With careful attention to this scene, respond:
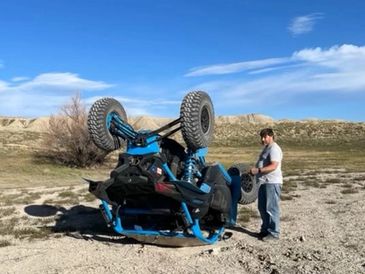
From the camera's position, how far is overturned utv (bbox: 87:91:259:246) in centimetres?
815

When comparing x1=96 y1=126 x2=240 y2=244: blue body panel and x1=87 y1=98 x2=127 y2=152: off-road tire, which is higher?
x1=87 y1=98 x2=127 y2=152: off-road tire

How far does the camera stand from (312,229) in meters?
9.72

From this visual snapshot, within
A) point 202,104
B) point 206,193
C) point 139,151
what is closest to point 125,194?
point 139,151

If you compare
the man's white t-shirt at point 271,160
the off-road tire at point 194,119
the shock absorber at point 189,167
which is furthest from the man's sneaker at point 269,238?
the off-road tire at point 194,119

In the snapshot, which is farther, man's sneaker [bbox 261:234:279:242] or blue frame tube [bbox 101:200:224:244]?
man's sneaker [bbox 261:234:279:242]

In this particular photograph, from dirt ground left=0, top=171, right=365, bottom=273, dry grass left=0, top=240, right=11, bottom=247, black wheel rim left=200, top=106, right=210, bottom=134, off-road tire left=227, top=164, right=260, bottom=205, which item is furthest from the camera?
off-road tire left=227, top=164, right=260, bottom=205

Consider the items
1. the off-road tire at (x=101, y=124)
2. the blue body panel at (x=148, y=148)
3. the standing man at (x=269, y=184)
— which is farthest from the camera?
the standing man at (x=269, y=184)

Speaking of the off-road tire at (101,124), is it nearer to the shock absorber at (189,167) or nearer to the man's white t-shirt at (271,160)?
the shock absorber at (189,167)

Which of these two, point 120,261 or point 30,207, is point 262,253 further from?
point 30,207

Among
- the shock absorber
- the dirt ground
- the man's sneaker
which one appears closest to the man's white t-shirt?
the man's sneaker

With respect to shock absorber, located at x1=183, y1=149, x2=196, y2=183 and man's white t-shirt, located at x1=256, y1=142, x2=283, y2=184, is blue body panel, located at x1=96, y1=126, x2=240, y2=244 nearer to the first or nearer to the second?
shock absorber, located at x1=183, y1=149, x2=196, y2=183

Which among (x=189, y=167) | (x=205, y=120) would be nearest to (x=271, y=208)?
(x=189, y=167)

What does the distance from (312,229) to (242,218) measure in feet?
6.61

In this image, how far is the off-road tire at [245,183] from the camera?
403 inches
